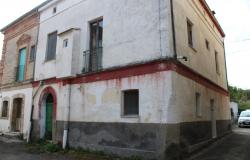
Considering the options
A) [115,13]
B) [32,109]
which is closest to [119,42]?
[115,13]

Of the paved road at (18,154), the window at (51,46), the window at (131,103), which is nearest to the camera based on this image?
the window at (131,103)

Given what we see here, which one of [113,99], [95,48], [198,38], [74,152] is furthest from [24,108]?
[198,38]

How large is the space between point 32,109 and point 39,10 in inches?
234

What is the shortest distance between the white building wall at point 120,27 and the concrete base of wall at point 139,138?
2.50 m

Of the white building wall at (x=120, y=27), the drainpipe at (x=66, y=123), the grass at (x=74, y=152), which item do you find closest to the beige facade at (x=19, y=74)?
the white building wall at (x=120, y=27)

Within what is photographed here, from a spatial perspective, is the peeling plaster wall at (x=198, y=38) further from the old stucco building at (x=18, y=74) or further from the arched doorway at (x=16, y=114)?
the arched doorway at (x=16, y=114)

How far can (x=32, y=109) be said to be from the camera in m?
13.4

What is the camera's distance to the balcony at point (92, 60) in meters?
10.5

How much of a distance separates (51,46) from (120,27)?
5369 mm

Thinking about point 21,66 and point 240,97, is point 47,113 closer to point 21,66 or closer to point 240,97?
point 21,66

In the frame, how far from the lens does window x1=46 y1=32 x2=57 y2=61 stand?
13141mm

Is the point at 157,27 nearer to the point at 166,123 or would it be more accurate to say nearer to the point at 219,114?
the point at 166,123

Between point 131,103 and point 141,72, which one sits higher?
point 141,72

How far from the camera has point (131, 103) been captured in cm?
888
